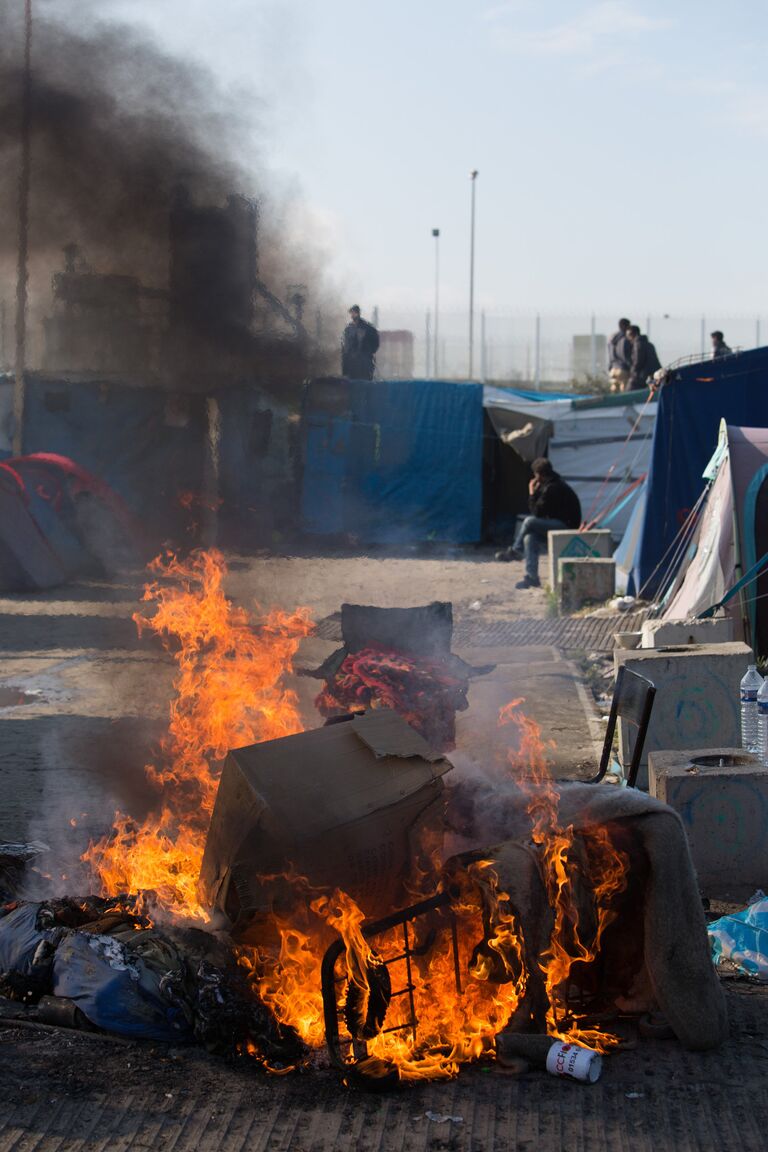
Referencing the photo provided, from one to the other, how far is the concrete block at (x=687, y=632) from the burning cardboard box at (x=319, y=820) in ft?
14.6

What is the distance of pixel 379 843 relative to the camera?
397 cm

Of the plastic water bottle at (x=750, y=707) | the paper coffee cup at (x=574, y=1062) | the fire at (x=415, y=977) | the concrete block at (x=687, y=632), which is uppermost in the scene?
the concrete block at (x=687, y=632)

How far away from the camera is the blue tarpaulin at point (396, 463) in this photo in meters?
19.0

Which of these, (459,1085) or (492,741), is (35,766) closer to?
(492,741)

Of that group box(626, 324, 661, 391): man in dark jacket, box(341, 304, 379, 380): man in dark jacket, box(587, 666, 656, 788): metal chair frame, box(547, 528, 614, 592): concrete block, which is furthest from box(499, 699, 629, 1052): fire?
box(626, 324, 661, 391): man in dark jacket

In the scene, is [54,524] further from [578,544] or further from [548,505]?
[578,544]

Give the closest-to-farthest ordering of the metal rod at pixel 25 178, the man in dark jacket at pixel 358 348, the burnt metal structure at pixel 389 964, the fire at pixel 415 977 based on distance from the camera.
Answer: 1. the burnt metal structure at pixel 389 964
2. the fire at pixel 415 977
3. the metal rod at pixel 25 178
4. the man in dark jacket at pixel 358 348

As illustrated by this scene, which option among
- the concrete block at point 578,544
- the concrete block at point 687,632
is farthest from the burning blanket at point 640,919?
the concrete block at point 578,544

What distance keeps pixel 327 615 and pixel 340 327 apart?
5818 millimetres

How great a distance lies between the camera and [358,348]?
61.7 feet

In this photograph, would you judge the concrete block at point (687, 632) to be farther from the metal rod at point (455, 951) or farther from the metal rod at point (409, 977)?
the metal rod at point (409, 977)

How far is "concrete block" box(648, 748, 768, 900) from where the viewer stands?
5.35 meters

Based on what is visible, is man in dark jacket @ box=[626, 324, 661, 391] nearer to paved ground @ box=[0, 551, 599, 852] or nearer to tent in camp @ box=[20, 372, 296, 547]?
paved ground @ box=[0, 551, 599, 852]

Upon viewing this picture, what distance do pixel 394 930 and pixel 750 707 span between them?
3448mm
